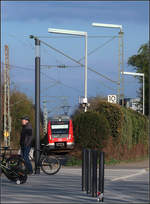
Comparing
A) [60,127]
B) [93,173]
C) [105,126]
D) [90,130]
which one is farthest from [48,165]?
[60,127]

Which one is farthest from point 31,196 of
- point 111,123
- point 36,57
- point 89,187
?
point 111,123

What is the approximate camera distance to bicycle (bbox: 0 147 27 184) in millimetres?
15961

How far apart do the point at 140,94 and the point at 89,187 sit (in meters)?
59.5

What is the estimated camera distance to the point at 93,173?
12.8m

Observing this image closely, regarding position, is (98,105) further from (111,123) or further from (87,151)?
(87,151)

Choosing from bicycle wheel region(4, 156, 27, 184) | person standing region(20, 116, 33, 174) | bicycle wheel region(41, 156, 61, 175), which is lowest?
bicycle wheel region(41, 156, 61, 175)

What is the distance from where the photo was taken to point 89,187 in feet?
45.0

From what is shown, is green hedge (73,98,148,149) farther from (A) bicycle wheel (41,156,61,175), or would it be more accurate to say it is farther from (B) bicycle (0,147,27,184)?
(B) bicycle (0,147,27,184)

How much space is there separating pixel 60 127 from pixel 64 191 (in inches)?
1599

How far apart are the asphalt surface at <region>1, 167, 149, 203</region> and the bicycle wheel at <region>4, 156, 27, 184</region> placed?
7.0 inches

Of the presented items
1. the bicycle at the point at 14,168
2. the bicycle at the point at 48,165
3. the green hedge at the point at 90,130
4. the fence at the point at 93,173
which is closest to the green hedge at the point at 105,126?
the green hedge at the point at 90,130

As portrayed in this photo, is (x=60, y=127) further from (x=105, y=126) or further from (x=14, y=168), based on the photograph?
(x=14, y=168)

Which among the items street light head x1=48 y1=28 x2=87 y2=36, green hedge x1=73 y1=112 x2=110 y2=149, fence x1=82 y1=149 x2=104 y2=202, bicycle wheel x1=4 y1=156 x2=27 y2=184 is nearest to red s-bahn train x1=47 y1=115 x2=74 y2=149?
street light head x1=48 y1=28 x2=87 y2=36

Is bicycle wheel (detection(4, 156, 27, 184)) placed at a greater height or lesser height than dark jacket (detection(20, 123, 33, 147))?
lesser
